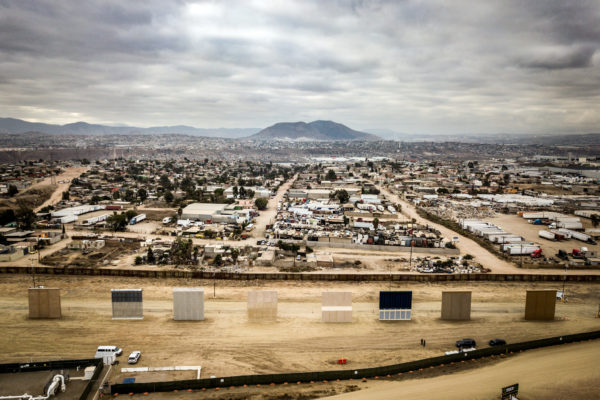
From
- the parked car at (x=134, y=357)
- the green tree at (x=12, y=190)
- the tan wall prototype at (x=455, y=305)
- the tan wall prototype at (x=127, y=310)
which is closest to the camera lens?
the parked car at (x=134, y=357)

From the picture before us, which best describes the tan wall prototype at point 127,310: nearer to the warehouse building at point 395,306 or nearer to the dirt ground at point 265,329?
the dirt ground at point 265,329

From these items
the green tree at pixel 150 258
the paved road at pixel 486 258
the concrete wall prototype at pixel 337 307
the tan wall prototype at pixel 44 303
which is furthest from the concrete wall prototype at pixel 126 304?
the paved road at pixel 486 258

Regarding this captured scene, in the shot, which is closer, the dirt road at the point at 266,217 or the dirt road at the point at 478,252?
the dirt road at the point at 478,252

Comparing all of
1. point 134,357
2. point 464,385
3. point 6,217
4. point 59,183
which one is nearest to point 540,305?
point 464,385

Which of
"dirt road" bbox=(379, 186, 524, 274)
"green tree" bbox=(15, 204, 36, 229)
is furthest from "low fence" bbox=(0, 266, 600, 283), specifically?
"green tree" bbox=(15, 204, 36, 229)

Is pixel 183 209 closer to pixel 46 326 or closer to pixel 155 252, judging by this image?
pixel 155 252

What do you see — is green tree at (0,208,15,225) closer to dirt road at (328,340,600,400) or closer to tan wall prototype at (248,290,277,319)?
tan wall prototype at (248,290,277,319)
